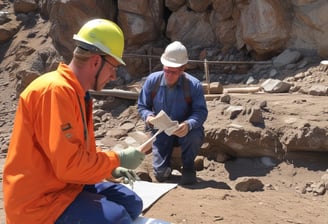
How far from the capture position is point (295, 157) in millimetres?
6172

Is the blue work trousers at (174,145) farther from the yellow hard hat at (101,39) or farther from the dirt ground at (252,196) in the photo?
the yellow hard hat at (101,39)

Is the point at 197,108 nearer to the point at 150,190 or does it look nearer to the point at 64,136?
the point at 150,190

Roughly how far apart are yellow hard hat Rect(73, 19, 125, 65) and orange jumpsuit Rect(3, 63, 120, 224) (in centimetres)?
18

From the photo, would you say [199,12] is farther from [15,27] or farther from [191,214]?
[191,214]

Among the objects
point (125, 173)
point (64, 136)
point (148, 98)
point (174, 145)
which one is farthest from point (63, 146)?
point (174, 145)

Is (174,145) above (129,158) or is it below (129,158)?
below

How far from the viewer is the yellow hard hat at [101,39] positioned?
2834mm

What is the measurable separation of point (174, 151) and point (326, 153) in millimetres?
1752

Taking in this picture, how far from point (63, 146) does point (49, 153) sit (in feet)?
0.37

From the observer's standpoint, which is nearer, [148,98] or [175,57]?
[175,57]

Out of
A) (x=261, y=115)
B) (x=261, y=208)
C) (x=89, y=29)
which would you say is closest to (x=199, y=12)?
(x=261, y=115)

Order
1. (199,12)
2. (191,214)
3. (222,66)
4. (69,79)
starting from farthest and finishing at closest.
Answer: (199,12) < (222,66) < (191,214) < (69,79)

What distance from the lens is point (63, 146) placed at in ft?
8.50

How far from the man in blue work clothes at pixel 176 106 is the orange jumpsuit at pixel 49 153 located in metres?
2.30
